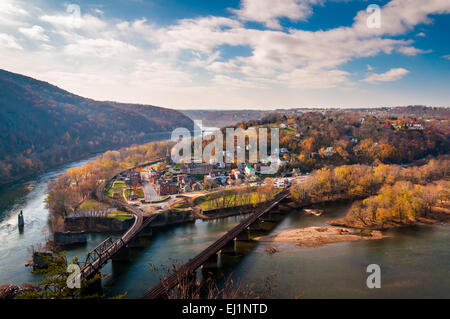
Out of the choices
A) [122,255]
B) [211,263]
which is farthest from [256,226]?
[122,255]

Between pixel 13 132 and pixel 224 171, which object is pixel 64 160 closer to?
pixel 13 132

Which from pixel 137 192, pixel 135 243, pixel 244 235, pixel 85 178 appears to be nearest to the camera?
pixel 135 243

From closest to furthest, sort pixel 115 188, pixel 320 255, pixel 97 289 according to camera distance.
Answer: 1. pixel 97 289
2. pixel 320 255
3. pixel 115 188

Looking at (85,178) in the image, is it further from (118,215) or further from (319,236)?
(319,236)

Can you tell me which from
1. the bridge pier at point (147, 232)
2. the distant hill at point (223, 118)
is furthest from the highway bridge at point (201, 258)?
the distant hill at point (223, 118)
